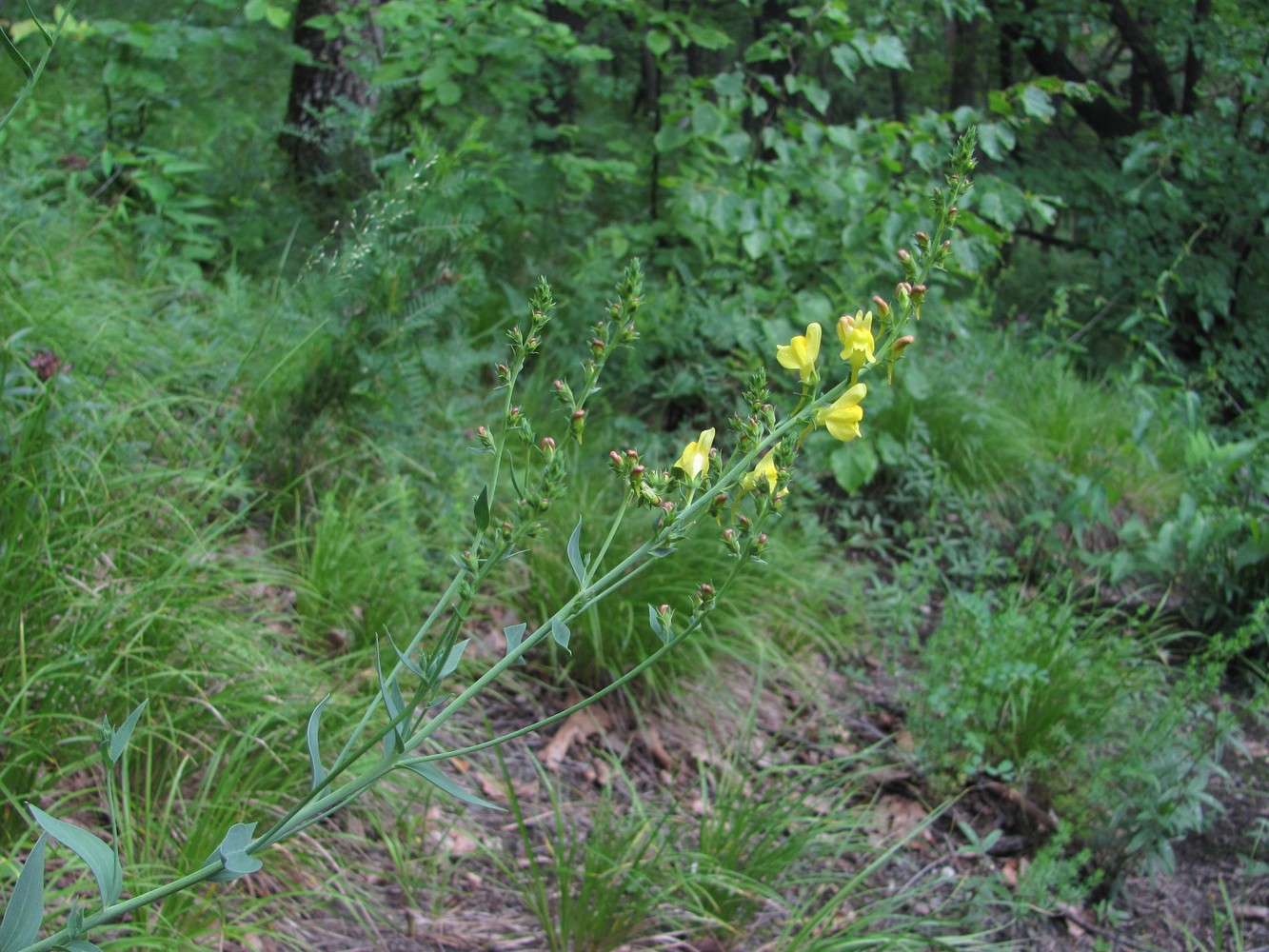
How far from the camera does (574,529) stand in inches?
53.9

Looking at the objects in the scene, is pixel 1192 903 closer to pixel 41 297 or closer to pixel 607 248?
pixel 607 248

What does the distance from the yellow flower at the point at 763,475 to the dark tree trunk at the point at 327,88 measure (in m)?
3.23

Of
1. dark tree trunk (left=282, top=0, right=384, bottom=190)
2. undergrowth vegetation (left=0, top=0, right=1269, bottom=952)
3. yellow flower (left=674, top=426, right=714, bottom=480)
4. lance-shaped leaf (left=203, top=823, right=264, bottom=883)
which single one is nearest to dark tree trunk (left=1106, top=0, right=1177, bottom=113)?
undergrowth vegetation (left=0, top=0, right=1269, bottom=952)

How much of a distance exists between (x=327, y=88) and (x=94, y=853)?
4.18 meters

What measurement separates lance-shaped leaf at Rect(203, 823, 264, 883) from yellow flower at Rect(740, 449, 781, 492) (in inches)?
21.7

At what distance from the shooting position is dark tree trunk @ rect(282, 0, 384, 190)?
12.9 feet

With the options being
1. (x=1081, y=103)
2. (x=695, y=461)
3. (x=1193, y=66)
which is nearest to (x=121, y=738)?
(x=695, y=461)

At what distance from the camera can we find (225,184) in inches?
172

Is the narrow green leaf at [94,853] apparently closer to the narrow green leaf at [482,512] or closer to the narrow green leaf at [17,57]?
the narrow green leaf at [482,512]

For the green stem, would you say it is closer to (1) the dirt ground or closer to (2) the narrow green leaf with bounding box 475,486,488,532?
(2) the narrow green leaf with bounding box 475,486,488,532

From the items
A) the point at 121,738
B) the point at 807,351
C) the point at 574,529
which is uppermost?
the point at 807,351

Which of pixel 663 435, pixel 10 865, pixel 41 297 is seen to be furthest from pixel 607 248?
pixel 10 865

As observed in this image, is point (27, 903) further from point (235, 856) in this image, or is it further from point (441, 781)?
point (441, 781)

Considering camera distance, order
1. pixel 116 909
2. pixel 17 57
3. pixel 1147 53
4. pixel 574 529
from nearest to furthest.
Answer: pixel 116 909 < pixel 17 57 < pixel 574 529 < pixel 1147 53
